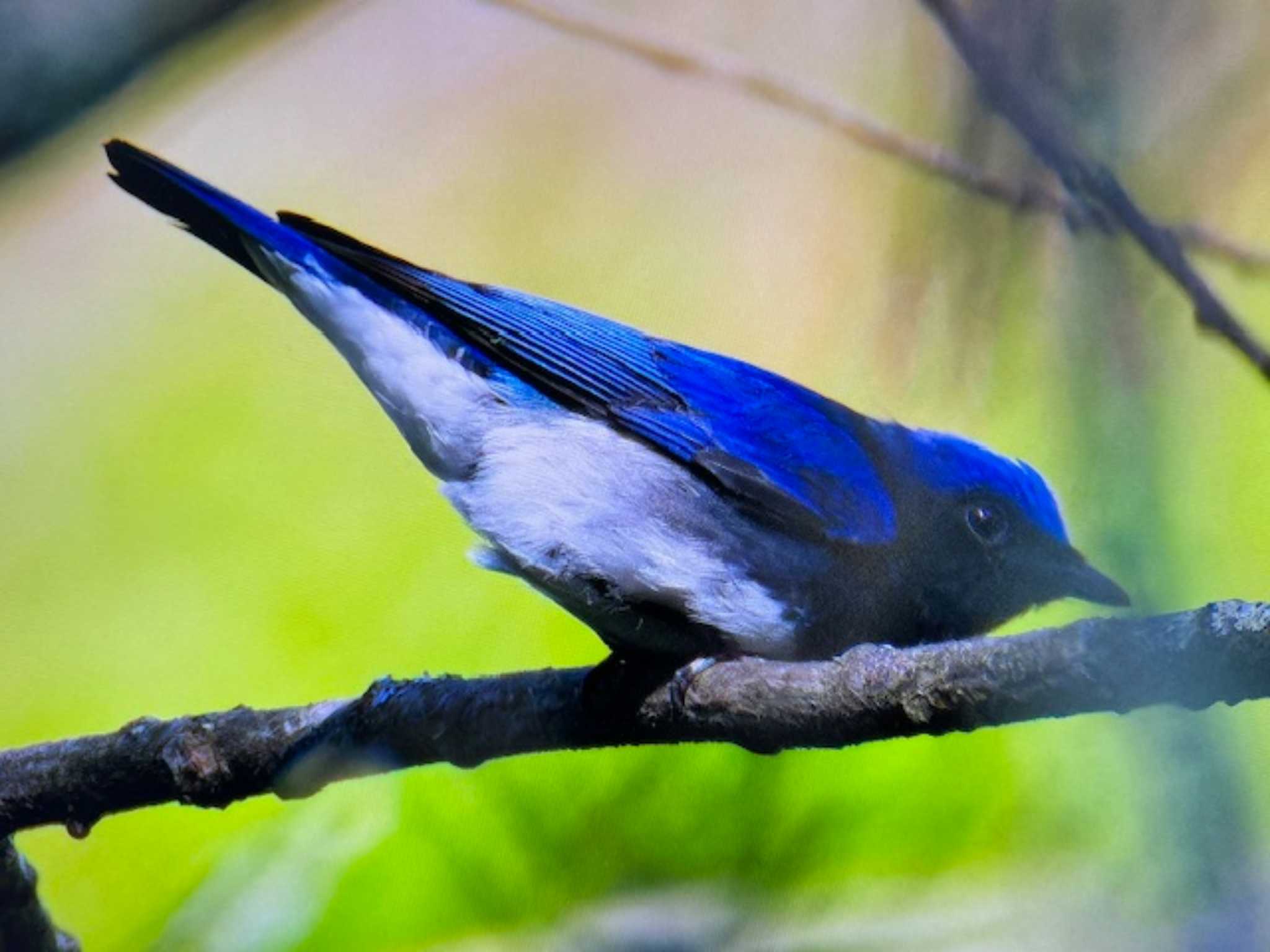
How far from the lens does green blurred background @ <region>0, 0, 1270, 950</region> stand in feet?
4.44

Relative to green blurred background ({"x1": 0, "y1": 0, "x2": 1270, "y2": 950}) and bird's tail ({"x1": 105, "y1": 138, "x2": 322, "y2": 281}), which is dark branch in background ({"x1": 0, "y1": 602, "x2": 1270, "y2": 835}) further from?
bird's tail ({"x1": 105, "y1": 138, "x2": 322, "y2": 281})

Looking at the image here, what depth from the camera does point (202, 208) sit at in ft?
5.78

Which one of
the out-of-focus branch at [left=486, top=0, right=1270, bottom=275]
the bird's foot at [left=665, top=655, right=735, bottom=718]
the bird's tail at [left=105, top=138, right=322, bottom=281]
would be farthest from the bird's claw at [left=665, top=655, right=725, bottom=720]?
the bird's tail at [left=105, top=138, right=322, bottom=281]

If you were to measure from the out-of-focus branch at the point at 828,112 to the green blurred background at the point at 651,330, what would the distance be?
0.02m

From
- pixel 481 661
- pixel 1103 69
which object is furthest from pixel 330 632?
pixel 1103 69

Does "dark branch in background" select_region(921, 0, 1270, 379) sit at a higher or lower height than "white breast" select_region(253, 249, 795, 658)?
higher

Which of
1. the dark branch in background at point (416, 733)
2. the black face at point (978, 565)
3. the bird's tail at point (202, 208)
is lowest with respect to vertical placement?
the dark branch in background at point (416, 733)

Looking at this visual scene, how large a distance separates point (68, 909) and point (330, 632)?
17.5 inches

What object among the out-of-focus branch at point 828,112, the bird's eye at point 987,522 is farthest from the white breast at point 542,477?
the out-of-focus branch at point 828,112

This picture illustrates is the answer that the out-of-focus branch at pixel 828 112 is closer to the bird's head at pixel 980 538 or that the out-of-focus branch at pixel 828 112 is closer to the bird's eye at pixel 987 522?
the bird's head at pixel 980 538

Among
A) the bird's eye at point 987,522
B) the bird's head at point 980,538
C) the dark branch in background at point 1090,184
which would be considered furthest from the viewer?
the bird's eye at point 987,522

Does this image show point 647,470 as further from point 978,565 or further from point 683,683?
point 978,565

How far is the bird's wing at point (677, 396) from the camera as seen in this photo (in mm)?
1749

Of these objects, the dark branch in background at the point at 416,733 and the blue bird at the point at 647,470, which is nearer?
the dark branch in background at the point at 416,733
